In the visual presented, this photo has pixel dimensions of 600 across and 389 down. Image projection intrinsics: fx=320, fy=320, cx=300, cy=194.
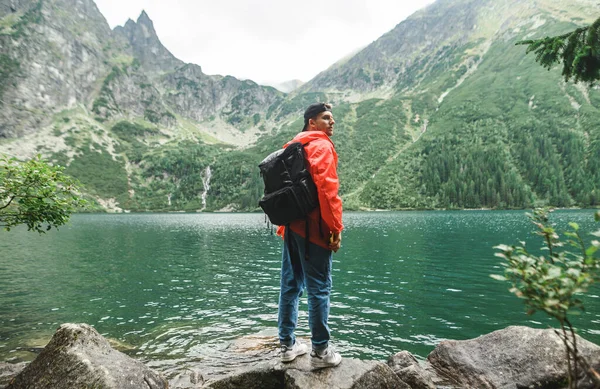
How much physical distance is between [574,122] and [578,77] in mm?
237255

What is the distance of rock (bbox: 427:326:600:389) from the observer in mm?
7309

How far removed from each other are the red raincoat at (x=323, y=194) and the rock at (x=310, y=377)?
239 cm

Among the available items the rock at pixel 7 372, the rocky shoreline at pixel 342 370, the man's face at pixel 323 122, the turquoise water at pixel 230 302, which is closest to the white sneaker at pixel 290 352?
the rocky shoreline at pixel 342 370

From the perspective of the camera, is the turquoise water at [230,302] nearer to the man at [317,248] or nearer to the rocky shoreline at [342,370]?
the rocky shoreline at [342,370]

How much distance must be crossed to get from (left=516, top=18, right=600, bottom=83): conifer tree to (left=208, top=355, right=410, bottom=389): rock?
8022 mm

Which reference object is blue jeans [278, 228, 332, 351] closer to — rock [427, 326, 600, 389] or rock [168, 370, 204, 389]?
rock [168, 370, 204, 389]

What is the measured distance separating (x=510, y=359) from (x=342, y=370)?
4.85 meters

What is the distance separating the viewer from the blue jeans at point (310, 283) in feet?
19.2

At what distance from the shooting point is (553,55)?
8.10 metres

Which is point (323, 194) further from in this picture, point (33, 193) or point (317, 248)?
point (33, 193)

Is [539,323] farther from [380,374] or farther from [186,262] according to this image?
[186,262]

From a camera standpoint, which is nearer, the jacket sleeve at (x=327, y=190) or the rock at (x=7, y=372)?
the jacket sleeve at (x=327, y=190)

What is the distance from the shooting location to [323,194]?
219 inches

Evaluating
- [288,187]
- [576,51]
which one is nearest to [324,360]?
[288,187]
